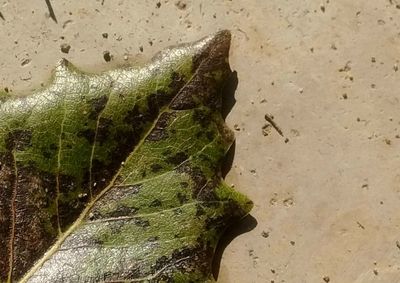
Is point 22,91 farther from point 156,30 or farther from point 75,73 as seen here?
point 156,30

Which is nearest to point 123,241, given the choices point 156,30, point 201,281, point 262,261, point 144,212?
point 144,212

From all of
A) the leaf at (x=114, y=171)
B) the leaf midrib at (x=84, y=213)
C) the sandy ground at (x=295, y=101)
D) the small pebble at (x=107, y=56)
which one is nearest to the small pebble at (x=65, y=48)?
the sandy ground at (x=295, y=101)

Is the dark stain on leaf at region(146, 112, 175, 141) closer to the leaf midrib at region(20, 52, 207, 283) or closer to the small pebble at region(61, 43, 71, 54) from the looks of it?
the leaf midrib at region(20, 52, 207, 283)

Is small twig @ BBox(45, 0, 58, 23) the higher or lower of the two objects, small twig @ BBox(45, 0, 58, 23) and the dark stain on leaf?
the higher

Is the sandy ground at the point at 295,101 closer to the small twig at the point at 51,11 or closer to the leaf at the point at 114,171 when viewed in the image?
the small twig at the point at 51,11

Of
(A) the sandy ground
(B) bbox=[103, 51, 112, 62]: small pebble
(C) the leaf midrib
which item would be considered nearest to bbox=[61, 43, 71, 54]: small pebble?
(A) the sandy ground

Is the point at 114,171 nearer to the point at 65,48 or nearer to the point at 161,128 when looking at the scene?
the point at 161,128
